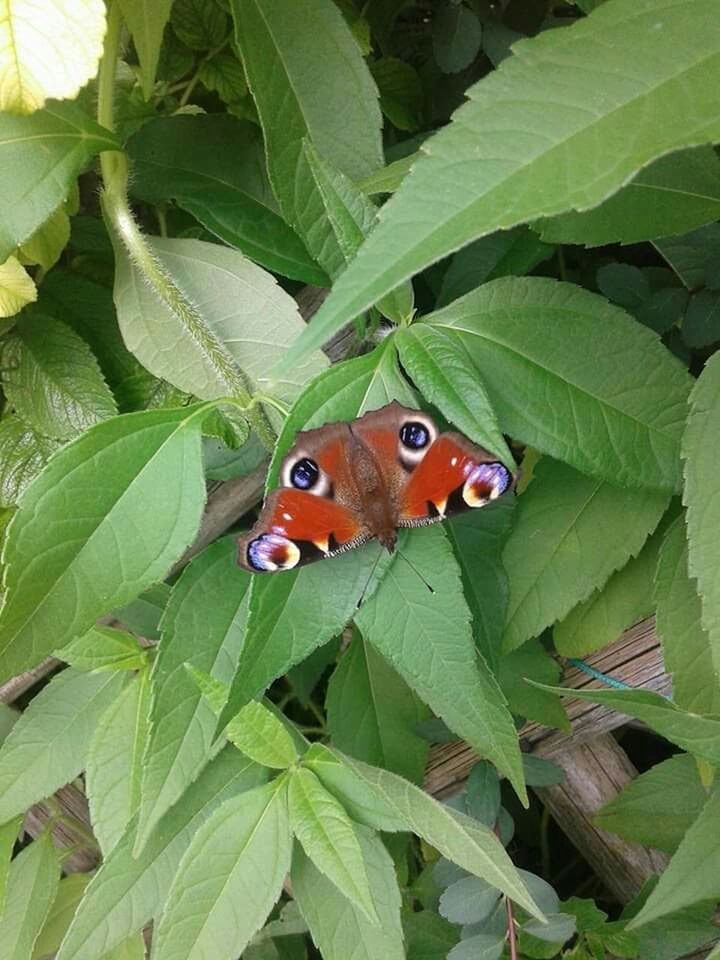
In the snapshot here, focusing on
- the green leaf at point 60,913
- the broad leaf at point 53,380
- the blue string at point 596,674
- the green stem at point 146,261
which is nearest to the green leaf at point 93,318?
the broad leaf at point 53,380

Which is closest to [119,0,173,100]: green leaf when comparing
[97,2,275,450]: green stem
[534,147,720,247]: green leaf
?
[97,2,275,450]: green stem

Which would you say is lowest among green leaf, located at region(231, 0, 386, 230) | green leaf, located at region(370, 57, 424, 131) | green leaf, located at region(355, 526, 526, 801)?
green leaf, located at region(355, 526, 526, 801)

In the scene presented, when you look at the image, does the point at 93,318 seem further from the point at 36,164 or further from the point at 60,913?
the point at 60,913

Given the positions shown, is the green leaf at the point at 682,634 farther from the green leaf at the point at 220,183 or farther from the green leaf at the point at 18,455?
the green leaf at the point at 18,455

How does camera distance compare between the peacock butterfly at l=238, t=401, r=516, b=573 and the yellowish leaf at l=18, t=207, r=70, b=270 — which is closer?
the peacock butterfly at l=238, t=401, r=516, b=573

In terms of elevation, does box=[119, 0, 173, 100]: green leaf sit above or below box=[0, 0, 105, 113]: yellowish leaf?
below

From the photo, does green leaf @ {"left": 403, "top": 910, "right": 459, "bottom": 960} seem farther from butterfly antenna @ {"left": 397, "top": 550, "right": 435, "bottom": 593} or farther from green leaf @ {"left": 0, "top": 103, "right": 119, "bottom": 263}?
green leaf @ {"left": 0, "top": 103, "right": 119, "bottom": 263}
